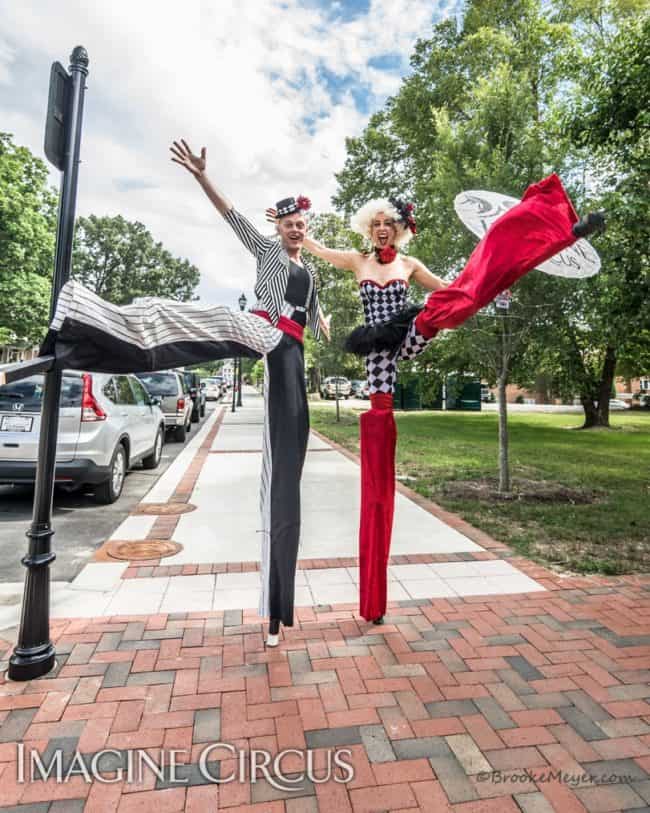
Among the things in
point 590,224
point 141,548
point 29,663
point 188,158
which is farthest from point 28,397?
point 590,224

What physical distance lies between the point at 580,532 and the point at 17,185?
28.9m

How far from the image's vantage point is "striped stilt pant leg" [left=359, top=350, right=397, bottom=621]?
310 cm

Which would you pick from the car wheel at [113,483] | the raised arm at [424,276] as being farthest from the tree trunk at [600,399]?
the raised arm at [424,276]

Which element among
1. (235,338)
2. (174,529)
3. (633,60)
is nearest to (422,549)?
(174,529)

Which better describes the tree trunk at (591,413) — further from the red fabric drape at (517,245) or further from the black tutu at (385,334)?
the red fabric drape at (517,245)

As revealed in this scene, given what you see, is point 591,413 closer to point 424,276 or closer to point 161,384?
point 161,384

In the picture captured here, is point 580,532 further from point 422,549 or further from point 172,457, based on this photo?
point 172,457

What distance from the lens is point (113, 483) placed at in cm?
678

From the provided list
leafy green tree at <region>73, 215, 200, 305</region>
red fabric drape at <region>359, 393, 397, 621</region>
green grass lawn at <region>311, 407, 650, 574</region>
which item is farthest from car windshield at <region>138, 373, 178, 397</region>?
leafy green tree at <region>73, 215, 200, 305</region>

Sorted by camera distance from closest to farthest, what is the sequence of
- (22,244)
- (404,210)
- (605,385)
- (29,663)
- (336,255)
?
(29,663), (404,210), (336,255), (605,385), (22,244)

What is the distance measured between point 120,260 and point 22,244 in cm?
1741

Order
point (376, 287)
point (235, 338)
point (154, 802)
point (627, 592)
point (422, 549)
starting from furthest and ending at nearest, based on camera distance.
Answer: point (422, 549)
point (627, 592)
point (376, 287)
point (235, 338)
point (154, 802)

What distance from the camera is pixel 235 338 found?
2.47 meters

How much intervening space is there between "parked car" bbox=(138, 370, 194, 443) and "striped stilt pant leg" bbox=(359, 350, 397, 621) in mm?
10953
